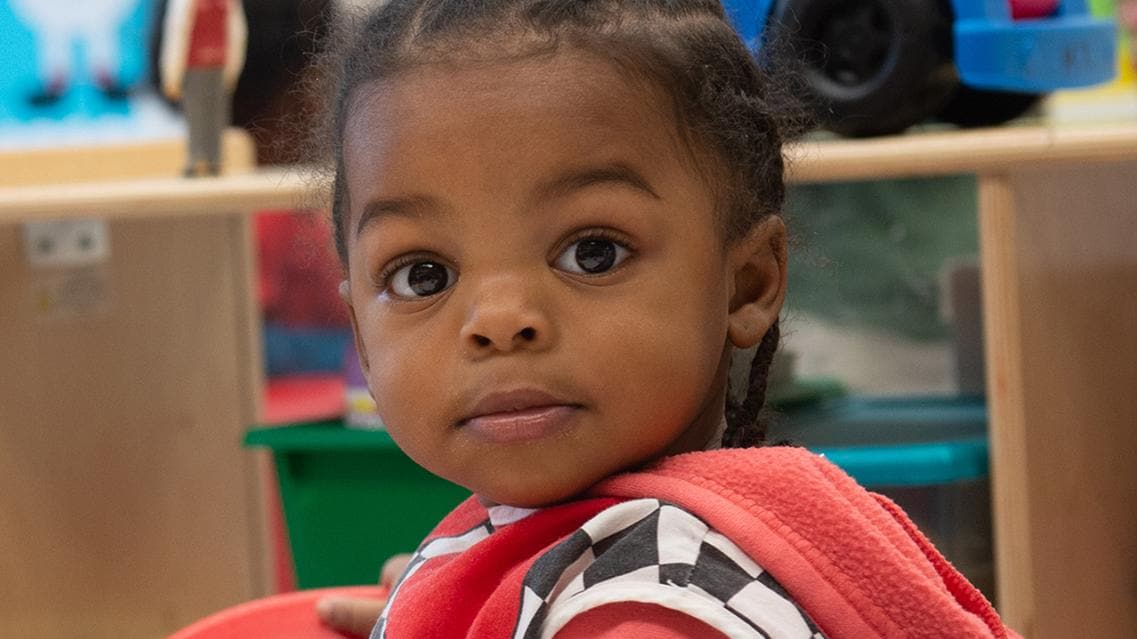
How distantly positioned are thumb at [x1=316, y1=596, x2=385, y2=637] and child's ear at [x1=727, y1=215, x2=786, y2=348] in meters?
0.37

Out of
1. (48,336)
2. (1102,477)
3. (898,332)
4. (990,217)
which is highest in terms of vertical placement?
(990,217)

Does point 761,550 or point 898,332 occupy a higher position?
point 761,550

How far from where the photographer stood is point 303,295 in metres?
2.68

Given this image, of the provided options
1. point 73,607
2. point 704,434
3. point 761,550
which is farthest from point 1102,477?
point 73,607

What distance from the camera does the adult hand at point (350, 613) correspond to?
99cm

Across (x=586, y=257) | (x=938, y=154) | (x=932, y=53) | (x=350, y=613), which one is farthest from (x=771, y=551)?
(x=932, y=53)

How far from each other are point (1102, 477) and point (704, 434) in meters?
0.72

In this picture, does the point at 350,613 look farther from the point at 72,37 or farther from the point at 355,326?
the point at 72,37

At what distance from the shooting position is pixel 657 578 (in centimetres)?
60

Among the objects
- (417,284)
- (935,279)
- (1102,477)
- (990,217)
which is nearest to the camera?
(417,284)

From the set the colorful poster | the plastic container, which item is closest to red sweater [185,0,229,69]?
the colorful poster

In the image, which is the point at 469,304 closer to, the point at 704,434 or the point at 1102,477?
the point at 704,434

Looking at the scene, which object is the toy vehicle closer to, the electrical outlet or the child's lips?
the child's lips

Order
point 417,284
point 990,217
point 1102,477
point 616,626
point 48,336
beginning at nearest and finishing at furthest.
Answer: point 616,626 → point 417,284 → point 990,217 → point 1102,477 → point 48,336
